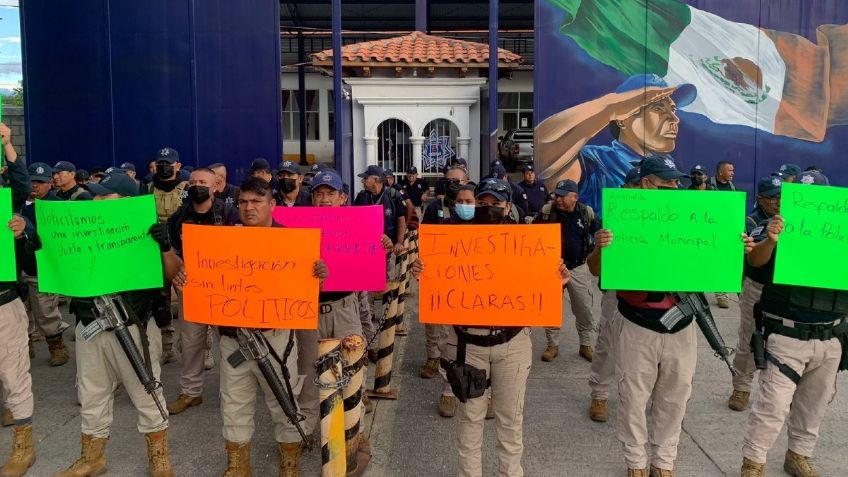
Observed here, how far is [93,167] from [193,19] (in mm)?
3447

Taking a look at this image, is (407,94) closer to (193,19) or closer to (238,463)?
(193,19)

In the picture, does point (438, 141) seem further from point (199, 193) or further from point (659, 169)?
point (659, 169)

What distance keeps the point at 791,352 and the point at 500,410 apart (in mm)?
1921

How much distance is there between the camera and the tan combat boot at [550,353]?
22.6 feet

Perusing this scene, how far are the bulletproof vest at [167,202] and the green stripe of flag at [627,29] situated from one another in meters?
8.08

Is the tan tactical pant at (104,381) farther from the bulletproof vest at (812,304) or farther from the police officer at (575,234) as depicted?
the bulletproof vest at (812,304)

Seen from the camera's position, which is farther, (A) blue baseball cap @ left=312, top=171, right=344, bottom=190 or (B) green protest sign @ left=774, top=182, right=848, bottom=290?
(A) blue baseball cap @ left=312, top=171, right=344, bottom=190

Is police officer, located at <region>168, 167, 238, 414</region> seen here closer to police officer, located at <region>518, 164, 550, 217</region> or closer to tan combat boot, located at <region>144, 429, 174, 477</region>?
tan combat boot, located at <region>144, 429, 174, 477</region>

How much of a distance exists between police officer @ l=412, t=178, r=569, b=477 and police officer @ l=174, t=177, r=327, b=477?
1.10 m

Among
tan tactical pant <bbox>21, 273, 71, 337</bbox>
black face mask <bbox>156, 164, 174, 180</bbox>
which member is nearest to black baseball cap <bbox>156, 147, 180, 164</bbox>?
black face mask <bbox>156, 164, 174, 180</bbox>

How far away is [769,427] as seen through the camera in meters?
4.18

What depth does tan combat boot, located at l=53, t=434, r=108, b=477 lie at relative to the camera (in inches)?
172

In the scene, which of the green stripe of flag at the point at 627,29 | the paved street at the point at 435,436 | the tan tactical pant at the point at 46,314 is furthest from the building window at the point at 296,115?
the paved street at the point at 435,436

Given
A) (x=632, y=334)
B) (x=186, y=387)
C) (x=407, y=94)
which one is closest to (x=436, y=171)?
(x=407, y=94)
